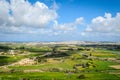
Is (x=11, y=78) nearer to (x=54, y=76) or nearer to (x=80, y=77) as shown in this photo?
(x=54, y=76)

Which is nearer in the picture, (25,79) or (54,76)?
(25,79)

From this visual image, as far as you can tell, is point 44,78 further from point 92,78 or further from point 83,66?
point 83,66

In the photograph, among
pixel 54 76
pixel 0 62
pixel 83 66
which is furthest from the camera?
pixel 0 62

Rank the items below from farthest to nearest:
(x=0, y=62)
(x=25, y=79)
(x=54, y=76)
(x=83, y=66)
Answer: (x=0, y=62) → (x=83, y=66) → (x=54, y=76) → (x=25, y=79)

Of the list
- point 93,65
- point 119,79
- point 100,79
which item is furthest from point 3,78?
point 93,65

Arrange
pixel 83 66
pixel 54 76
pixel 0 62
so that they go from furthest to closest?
pixel 0 62, pixel 83 66, pixel 54 76

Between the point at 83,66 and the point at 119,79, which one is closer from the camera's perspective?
the point at 119,79

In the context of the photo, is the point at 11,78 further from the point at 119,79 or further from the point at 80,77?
the point at 119,79

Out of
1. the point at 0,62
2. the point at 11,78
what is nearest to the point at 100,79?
the point at 11,78

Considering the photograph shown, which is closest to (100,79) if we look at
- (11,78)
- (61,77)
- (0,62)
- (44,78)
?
(61,77)
